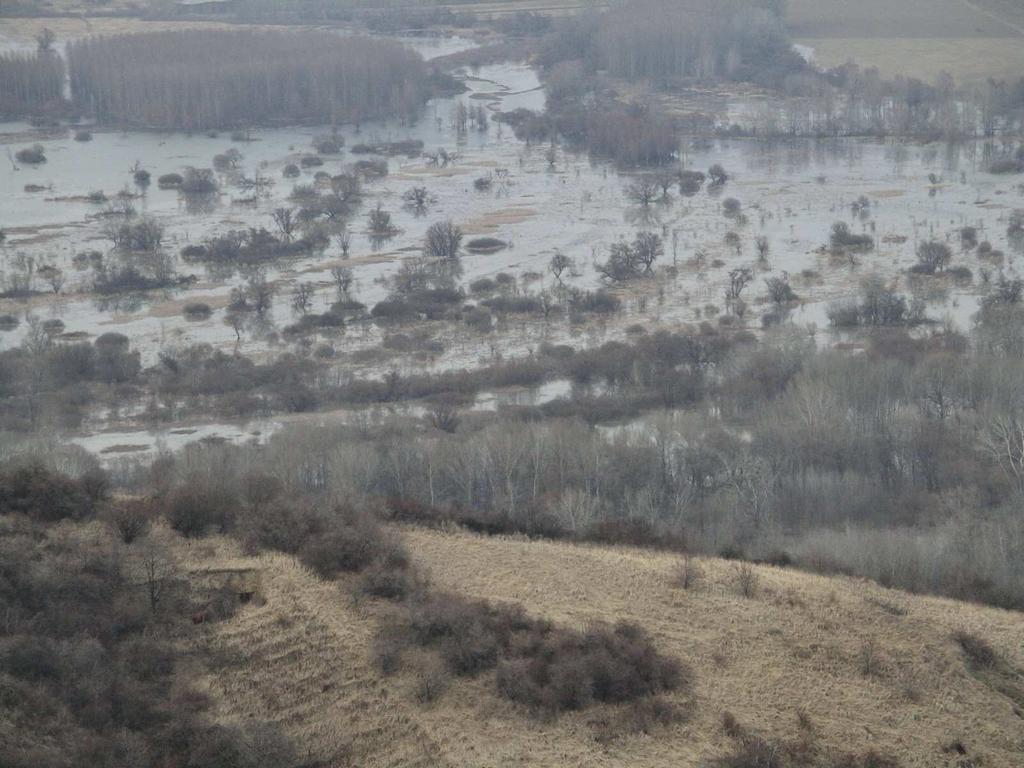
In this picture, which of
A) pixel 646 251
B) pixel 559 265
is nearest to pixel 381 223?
pixel 559 265

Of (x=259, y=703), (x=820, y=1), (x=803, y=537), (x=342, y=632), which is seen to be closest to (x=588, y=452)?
(x=803, y=537)

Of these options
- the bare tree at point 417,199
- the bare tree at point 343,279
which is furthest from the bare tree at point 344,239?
the bare tree at point 417,199

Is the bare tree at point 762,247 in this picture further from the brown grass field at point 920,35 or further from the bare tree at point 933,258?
the brown grass field at point 920,35

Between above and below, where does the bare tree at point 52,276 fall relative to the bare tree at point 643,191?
below

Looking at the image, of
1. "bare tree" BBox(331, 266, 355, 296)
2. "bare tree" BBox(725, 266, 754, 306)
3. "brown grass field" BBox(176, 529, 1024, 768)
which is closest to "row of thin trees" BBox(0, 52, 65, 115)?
"bare tree" BBox(331, 266, 355, 296)

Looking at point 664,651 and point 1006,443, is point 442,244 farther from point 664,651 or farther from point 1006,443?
point 664,651

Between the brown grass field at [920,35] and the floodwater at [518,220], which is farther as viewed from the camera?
the brown grass field at [920,35]

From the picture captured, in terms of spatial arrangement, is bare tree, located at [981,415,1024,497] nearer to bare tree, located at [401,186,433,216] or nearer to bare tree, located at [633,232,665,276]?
bare tree, located at [633,232,665,276]

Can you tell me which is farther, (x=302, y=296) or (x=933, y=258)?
(x=933, y=258)
